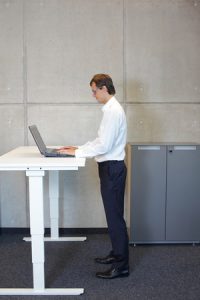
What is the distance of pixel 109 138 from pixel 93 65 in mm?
1402

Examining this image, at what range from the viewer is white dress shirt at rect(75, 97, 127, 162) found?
2.94 m

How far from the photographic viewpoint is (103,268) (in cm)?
335

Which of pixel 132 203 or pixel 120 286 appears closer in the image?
pixel 120 286

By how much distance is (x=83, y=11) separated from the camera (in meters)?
4.01

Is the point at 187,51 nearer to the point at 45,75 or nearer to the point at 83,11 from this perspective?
the point at 83,11

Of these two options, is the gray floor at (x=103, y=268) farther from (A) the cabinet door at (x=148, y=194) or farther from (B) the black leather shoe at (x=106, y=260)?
(A) the cabinet door at (x=148, y=194)

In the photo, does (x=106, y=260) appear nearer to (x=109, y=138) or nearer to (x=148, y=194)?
(x=148, y=194)

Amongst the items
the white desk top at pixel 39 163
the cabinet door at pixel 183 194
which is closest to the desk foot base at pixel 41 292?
the white desk top at pixel 39 163

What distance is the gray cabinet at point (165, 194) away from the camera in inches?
151

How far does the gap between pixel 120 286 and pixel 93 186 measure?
144cm

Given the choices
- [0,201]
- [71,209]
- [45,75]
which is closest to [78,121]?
[45,75]

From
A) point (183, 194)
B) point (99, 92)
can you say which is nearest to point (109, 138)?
point (99, 92)

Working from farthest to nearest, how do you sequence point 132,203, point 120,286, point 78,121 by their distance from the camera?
point 78,121
point 132,203
point 120,286

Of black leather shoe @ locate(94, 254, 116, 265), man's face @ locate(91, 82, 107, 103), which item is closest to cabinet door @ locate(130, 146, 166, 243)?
black leather shoe @ locate(94, 254, 116, 265)
